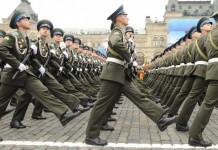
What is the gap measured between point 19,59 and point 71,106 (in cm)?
134

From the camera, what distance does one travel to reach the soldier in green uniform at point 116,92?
4.97 m

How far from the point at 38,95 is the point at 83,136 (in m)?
0.92

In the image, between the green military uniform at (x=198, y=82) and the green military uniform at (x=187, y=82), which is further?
the green military uniform at (x=187, y=82)

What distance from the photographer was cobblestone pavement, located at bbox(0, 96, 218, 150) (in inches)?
193

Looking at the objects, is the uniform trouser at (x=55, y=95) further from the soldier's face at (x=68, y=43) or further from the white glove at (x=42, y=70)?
the soldier's face at (x=68, y=43)

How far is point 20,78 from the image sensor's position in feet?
18.2

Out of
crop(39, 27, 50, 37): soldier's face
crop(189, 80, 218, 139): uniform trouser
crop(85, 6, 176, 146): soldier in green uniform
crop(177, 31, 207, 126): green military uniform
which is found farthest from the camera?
crop(39, 27, 50, 37): soldier's face

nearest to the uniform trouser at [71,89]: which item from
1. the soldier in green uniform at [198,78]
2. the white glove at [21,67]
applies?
the white glove at [21,67]

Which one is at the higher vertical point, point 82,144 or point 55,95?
point 55,95

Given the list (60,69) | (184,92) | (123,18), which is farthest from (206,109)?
(60,69)

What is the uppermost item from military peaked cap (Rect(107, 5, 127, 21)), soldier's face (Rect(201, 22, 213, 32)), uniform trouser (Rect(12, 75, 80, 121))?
military peaked cap (Rect(107, 5, 127, 21))

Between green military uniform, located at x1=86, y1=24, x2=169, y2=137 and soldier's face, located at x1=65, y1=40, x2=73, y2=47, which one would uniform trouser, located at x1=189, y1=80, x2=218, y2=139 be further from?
soldier's face, located at x1=65, y1=40, x2=73, y2=47

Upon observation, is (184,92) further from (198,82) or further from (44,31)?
(44,31)

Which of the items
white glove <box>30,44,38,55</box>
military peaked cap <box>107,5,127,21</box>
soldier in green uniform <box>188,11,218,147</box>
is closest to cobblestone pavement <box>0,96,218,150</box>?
soldier in green uniform <box>188,11,218,147</box>
